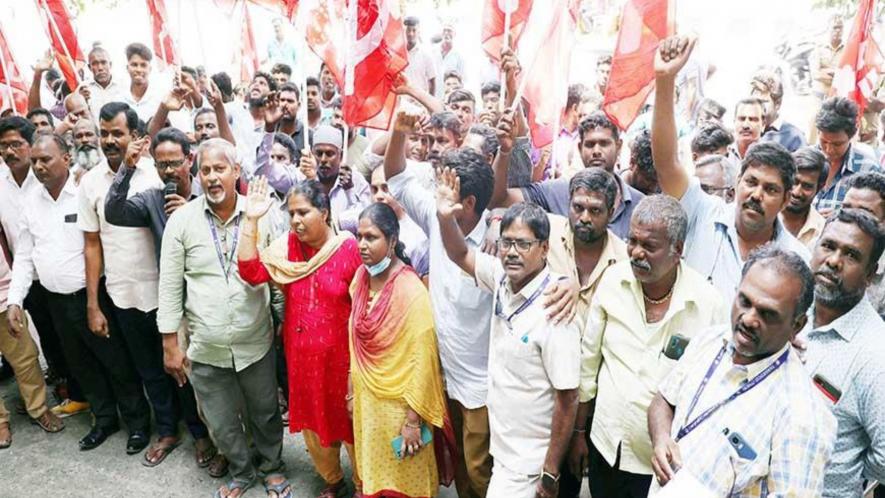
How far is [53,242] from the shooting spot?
4.06m

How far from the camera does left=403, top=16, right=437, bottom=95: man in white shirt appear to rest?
7.65 metres

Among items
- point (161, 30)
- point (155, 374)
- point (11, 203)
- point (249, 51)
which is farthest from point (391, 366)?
point (249, 51)

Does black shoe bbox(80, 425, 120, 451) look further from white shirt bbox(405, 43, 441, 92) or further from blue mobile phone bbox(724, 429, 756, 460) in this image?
white shirt bbox(405, 43, 441, 92)

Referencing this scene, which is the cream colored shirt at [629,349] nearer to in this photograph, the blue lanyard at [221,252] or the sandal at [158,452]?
the blue lanyard at [221,252]

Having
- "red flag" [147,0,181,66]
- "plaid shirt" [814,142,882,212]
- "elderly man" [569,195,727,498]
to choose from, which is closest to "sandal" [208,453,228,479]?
"elderly man" [569,195,727,498]

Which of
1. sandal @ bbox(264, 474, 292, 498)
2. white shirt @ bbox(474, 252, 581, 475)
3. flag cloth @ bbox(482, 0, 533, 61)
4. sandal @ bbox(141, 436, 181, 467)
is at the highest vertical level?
flag cloth @ bbox(482, 0, 533, 61)

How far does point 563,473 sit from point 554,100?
7.97 ft

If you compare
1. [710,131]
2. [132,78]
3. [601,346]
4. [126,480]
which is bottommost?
[126,480]

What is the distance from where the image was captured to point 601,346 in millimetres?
2553

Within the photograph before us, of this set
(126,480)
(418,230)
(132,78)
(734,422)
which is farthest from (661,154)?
(132,78)

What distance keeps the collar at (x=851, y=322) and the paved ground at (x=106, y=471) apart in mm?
2425

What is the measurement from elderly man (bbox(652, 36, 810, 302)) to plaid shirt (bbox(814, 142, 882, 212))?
1.72 meters

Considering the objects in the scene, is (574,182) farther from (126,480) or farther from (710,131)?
(126,480)

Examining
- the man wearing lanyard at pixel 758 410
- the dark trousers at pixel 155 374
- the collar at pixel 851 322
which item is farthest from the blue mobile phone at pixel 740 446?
the dark trousers at pixel 155 374
